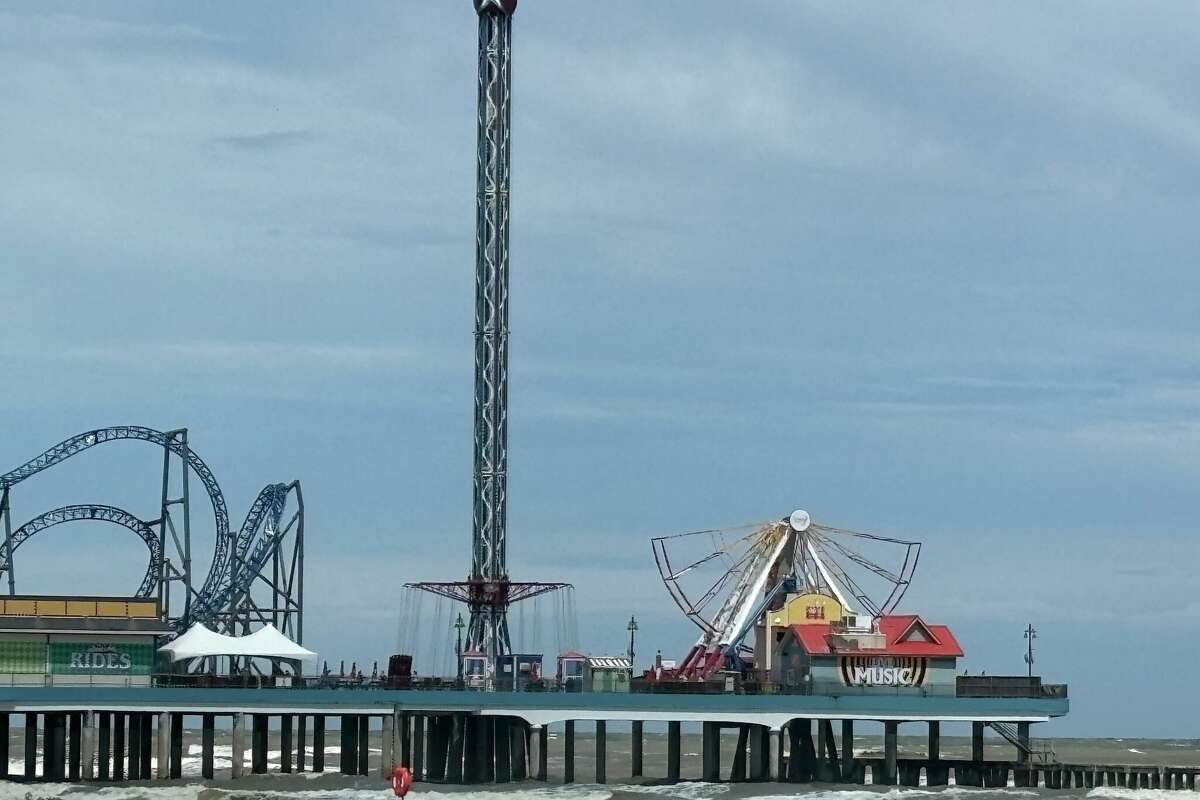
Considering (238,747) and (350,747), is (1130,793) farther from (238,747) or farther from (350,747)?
(238,747)

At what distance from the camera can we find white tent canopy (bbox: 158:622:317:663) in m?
102

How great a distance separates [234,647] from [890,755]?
1210 inches

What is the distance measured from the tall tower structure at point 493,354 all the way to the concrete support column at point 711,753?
15.3 m

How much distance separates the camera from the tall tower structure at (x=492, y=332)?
112125 mm

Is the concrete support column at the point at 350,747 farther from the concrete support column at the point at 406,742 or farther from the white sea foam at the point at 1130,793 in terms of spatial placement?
the white sea foam at the point at 1130,793

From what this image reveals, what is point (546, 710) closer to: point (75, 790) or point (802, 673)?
point (802, 673)

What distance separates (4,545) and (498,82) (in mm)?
36472

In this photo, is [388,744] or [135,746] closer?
[388,744]

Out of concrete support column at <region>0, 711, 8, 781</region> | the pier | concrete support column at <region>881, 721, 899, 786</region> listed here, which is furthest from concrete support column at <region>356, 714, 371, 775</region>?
concrete support column at <region>881, 721, 899, 786</region>

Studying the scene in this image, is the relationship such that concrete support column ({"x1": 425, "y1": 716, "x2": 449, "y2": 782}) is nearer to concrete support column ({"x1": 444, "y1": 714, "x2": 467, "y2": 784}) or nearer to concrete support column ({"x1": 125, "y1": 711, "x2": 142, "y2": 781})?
concrete support column ({"x1": 444, "y1": 714, "x2": 467, "y2": 784})

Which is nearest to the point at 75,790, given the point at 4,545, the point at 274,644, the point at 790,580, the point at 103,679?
the point at 103,679

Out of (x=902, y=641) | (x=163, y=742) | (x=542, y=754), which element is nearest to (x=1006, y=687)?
(x=902, y=641)

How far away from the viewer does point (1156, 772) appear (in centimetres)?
9931

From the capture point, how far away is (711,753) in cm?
9594
